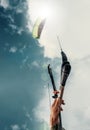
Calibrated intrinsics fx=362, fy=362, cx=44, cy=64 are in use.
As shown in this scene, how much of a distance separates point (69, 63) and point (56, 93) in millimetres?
5324

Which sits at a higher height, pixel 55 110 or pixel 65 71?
pixel 65 71

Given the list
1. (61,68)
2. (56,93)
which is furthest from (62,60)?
(56,93)

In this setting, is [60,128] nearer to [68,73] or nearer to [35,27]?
[68,73]

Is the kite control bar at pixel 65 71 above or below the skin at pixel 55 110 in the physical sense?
above

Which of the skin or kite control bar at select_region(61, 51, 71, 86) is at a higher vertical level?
kite control bar at select_region(61, 51, 71, 86)

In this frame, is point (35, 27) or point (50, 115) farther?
point (35, 27)

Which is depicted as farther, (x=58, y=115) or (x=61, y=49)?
(x=61, y=49)

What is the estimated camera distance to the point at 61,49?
60.2 meters

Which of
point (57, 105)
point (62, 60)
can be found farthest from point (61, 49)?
point (57, 105)

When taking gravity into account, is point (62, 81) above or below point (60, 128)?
above

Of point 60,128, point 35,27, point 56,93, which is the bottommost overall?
point 60,128

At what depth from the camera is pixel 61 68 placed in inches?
2336

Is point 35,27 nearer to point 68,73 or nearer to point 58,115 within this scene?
point 68,73

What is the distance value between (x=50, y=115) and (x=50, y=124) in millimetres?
1402
